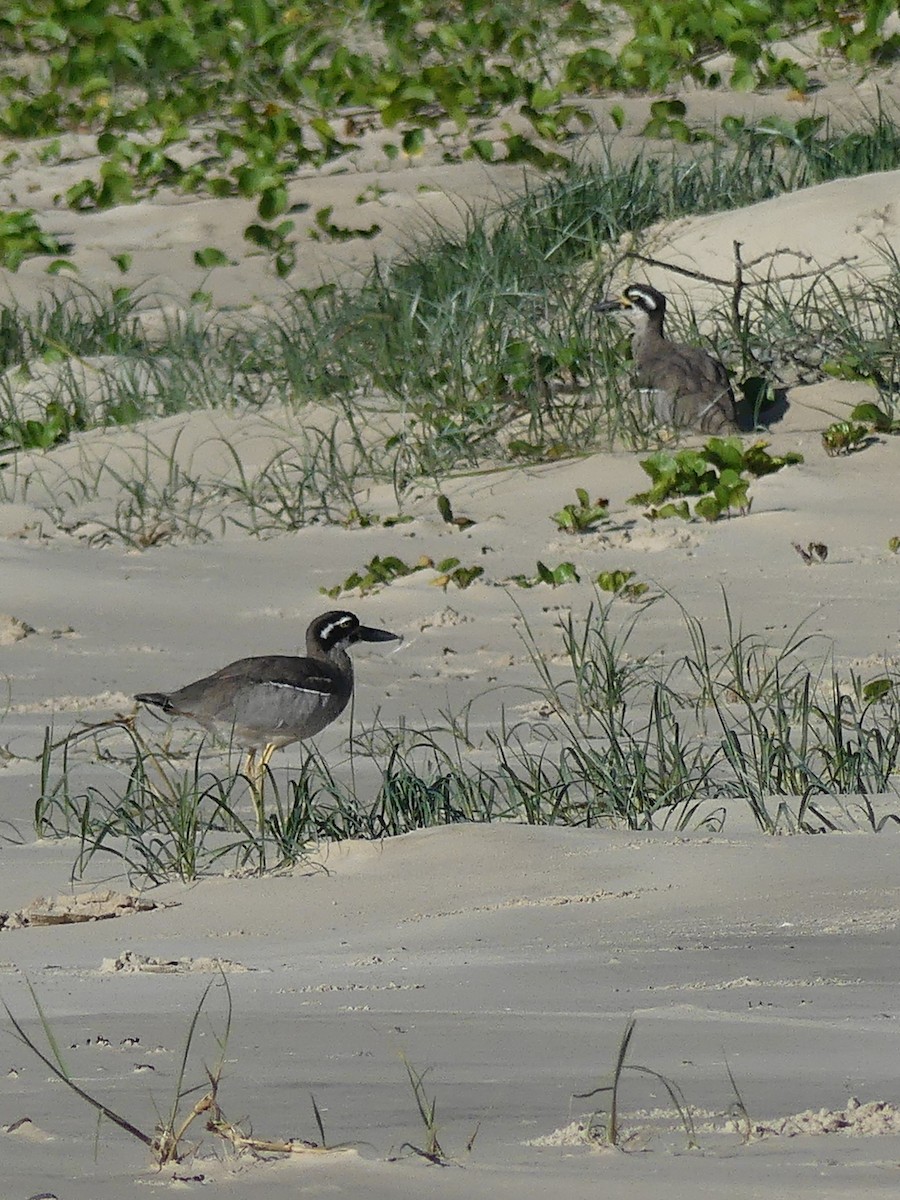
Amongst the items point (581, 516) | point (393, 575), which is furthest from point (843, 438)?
point (393, 575)

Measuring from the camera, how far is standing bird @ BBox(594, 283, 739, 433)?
797 cm

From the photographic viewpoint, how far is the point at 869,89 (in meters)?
12.9

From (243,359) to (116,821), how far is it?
5412mm

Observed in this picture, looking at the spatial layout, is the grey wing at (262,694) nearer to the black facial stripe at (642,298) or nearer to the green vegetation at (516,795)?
the green vegetation at (516,795)

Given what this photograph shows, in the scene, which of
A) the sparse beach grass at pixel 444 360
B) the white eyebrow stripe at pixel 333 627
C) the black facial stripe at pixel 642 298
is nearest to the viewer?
the white eyebrow stripe at pixel 333 627

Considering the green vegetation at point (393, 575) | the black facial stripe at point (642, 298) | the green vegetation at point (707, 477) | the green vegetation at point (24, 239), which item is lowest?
the green vegetation at point (393, 575)

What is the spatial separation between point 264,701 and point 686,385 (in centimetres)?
318

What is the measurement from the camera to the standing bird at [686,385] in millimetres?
7969

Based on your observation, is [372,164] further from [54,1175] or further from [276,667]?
[54,1175]

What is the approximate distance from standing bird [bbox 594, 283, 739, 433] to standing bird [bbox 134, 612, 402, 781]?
9.03ft

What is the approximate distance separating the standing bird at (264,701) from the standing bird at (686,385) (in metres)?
2.75

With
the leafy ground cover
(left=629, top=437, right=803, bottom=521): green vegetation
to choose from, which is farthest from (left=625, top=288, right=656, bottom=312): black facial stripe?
the leafy ground cover

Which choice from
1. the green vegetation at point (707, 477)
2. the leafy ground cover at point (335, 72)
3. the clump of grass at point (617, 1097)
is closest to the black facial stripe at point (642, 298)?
the green vegetation at point (707, 477)

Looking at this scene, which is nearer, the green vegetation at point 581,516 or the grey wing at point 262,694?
the grey wing at point 262,694
